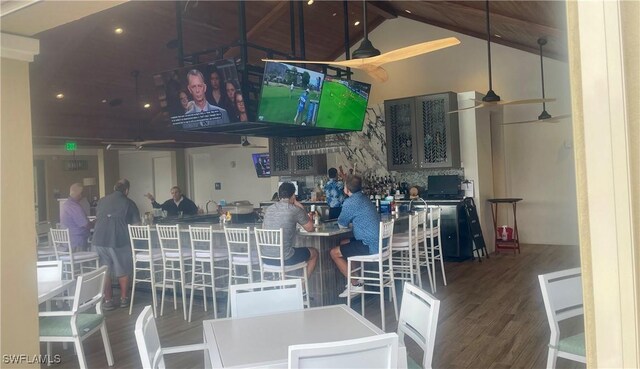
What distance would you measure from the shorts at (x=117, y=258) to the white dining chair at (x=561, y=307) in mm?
4745

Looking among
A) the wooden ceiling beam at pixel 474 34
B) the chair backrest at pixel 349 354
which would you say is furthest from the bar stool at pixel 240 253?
the wooden ceiling beam at pixel 474 34

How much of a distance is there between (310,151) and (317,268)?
8.70ft

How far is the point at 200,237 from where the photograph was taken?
5.46 metres

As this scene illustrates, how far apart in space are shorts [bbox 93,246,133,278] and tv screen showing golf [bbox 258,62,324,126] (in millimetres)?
2482

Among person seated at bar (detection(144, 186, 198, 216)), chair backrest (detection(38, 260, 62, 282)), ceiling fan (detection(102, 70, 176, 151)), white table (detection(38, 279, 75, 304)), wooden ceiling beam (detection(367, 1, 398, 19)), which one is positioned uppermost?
wooden ceiling beam (detection(367, 1, 398, 19))

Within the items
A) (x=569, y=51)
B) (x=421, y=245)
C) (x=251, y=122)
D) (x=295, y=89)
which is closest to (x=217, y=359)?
(x=569, y=51)

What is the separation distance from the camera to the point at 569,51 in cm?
112

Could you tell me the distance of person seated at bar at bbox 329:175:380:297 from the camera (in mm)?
4941

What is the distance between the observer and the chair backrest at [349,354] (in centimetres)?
160

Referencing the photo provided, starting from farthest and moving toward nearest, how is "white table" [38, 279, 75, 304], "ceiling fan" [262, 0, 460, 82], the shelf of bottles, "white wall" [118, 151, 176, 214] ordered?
"white wall" [118, 151, 176, 214] < the shelf of bottles < "white table" [38, 279, 75, 304] < "ceiling fan" [262, 0, 460, 82]

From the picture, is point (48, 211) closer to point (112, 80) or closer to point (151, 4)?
point (112, 80)

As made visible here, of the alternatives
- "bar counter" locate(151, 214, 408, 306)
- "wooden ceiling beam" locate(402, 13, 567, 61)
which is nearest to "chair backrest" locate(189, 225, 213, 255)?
"bar counter" locate(151, 214, 408, 306)

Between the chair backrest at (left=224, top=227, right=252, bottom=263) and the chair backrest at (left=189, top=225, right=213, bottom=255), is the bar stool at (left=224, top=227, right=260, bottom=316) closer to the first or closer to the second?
the chair backrest at (left=224, top=227, right=252, bottom=263)

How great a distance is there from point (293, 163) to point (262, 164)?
2.74 m
